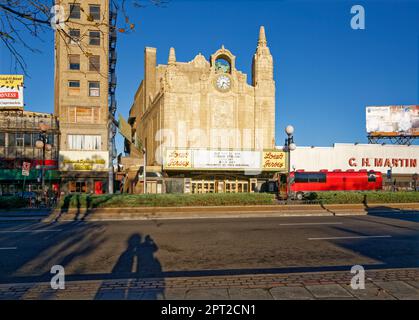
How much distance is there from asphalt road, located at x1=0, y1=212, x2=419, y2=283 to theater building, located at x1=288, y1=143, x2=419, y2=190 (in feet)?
105

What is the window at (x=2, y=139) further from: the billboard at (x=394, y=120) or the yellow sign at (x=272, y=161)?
the billboard at (x=394, y=120)

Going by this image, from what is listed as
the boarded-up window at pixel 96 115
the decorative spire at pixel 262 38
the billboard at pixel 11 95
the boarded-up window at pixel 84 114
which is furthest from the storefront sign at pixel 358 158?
the billboard at pixel 11 95

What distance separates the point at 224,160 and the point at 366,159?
80.3 ft

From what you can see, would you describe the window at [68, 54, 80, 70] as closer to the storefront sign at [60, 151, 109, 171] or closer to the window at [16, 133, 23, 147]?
the window at [16, 133, 23, 147]

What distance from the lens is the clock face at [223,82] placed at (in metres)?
41.0

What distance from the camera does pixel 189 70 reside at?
4669cm

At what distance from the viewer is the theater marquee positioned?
33.2 m

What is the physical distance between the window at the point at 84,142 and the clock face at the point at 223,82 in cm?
1687

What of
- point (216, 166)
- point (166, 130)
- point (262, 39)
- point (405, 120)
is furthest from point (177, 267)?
point (405, 120)

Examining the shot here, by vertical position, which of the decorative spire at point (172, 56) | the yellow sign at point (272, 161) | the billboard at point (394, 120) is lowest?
the yellow sign at point (272, 161)

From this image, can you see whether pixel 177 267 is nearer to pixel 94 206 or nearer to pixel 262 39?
pixel 94 206

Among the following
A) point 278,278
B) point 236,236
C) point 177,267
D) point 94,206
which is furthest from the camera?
point 94,206

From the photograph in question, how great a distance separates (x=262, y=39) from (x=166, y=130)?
60.3ft
